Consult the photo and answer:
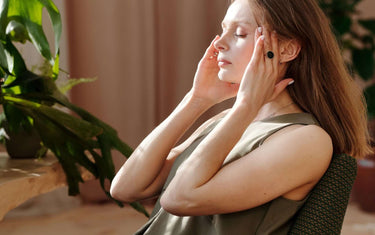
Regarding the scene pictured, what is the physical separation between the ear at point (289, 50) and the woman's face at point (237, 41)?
0.07 meters

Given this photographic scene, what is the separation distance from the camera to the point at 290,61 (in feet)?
4.03

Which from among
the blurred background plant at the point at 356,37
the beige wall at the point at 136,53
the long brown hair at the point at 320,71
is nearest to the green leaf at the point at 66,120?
the long brown hair at the point at 320,71

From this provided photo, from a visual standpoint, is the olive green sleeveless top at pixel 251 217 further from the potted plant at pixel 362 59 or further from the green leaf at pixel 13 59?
the potted plant at pixel 362 59

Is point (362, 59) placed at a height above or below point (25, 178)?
below

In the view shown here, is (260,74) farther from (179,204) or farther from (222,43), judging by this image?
(179,204)

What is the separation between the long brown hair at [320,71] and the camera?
1.16 metres

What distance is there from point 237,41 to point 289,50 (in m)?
0.11

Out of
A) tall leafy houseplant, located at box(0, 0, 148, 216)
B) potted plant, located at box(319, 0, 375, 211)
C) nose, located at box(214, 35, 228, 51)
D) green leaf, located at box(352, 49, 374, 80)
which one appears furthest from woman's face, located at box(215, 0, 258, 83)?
green leaf, located at box(352, 49, 374, 80)

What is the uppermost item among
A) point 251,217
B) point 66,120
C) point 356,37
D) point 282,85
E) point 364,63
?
point 282,85

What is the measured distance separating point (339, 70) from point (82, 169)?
1.09m

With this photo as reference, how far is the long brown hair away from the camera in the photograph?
1.16 m

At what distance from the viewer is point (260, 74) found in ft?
3.79

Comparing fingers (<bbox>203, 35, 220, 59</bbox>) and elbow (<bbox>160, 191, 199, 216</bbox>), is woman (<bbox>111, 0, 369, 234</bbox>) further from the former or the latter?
fingers (<bbox>203, 35, 220, 59</bbox>)

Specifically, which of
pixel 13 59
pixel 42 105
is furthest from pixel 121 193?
pixel 13 59
